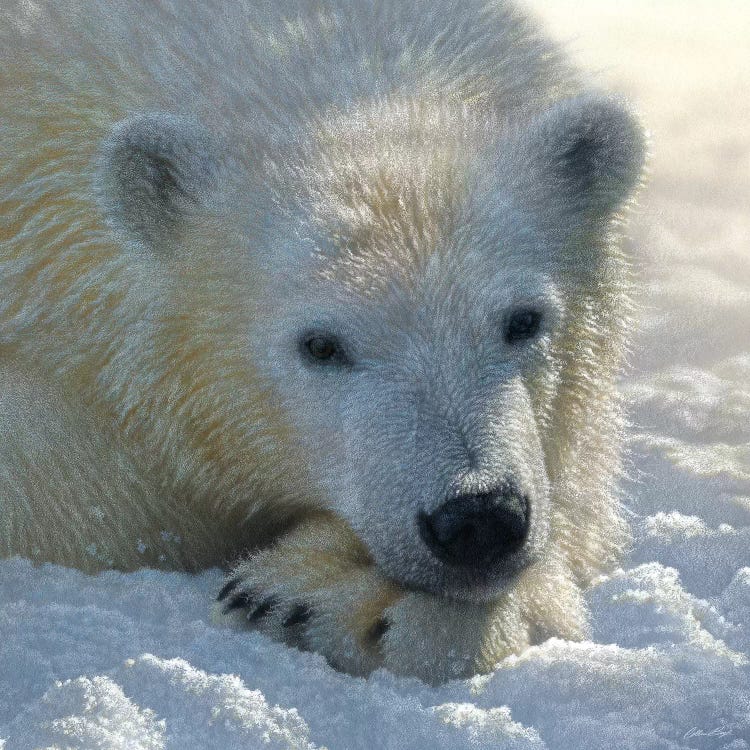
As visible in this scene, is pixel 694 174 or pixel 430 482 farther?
pixel 694 174

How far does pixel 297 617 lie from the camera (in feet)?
11.3

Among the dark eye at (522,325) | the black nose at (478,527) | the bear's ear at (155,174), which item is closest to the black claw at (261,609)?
the black nose at (478,527)

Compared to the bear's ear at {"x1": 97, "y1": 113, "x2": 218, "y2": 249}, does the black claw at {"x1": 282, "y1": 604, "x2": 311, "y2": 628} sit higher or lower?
lower

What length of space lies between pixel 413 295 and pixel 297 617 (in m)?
1.00

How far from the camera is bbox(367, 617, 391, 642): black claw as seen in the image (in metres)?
3.39

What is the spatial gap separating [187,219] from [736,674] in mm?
2167

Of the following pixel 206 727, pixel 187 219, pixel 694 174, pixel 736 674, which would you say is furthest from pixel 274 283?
pixel 694 174

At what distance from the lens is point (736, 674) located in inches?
122

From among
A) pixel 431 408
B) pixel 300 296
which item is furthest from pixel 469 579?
pixel 300 296

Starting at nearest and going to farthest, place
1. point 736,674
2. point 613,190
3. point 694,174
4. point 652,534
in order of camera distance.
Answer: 1. point 736,674
2. point 613,190
3. point 652,534
4. point 694,174

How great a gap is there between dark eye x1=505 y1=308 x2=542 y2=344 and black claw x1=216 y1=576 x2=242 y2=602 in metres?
1.11

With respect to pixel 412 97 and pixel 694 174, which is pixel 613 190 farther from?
pixel 694 174
